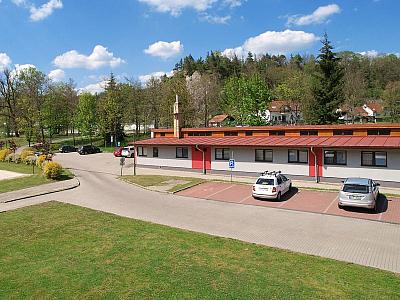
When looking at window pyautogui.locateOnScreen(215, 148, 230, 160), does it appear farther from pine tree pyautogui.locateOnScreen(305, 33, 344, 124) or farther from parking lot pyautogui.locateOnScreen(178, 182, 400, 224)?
pine tree pyautogui.locateOnScreen(305, 33, 344, 124)

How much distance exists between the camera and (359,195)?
18.5 m

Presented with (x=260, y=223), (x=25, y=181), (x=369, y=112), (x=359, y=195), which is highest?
(x=369, y=112)

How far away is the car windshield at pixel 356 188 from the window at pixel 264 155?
9.18m

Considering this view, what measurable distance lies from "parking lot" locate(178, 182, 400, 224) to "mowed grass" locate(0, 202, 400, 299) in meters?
7.24

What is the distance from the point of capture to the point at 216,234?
15.6 m

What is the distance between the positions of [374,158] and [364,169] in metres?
0.99

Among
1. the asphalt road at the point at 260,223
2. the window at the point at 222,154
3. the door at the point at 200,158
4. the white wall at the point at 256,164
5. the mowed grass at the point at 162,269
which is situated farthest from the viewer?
the door at the point at 200,158

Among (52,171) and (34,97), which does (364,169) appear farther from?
(34,97)

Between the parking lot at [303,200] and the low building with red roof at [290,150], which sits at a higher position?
the low building with red roof at [290,150]

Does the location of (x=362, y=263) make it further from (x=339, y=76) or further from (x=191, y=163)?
(x=339, y=76)

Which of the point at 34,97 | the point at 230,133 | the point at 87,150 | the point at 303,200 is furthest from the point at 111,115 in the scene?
the point at 303,200

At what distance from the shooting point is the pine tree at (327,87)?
1832 inches

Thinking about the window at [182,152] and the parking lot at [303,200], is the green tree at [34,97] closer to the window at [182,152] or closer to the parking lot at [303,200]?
the window at [182,152]

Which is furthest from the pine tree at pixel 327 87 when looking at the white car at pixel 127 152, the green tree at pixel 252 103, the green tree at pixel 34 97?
the green tree at pixel 34 97
